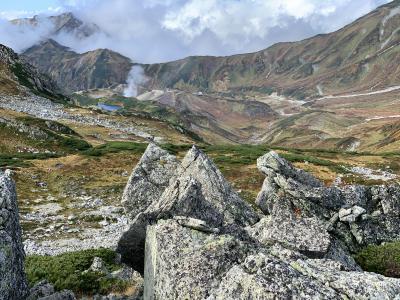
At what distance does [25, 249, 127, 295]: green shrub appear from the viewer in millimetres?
20859

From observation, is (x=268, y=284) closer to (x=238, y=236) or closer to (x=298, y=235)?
(x=238, y=236)

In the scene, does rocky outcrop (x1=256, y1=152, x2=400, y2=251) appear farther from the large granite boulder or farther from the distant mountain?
the distant mountain

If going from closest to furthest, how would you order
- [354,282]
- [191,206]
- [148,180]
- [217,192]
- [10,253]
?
[354,282]
[10,253]
[191,206]
[217,192]
[148,180]

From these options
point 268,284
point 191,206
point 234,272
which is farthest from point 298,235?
point 268,284

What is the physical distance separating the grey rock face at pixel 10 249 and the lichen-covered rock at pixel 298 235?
30.7 feet

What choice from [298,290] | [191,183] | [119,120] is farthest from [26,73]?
[298,290]

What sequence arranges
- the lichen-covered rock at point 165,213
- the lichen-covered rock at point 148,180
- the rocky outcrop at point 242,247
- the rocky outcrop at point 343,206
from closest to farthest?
the rocky outcrop at point 242,247
the lichen-covered rock at point 165,213
the rocky outcrop at point 343,206
the lichen-covered rock at point 148,180

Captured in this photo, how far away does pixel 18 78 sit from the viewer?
142625mm

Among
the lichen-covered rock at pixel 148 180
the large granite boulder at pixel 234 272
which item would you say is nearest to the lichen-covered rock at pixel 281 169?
the lichen-covered rock at pixel 148 180

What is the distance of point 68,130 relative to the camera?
104750mm

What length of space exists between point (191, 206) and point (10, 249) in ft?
24.2

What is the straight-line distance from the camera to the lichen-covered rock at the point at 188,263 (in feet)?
45.4

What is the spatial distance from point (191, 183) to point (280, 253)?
708 centimetres

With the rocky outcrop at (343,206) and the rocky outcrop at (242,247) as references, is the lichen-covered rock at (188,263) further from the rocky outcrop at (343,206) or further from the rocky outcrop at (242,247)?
the rocky outcrop at (343,206)
